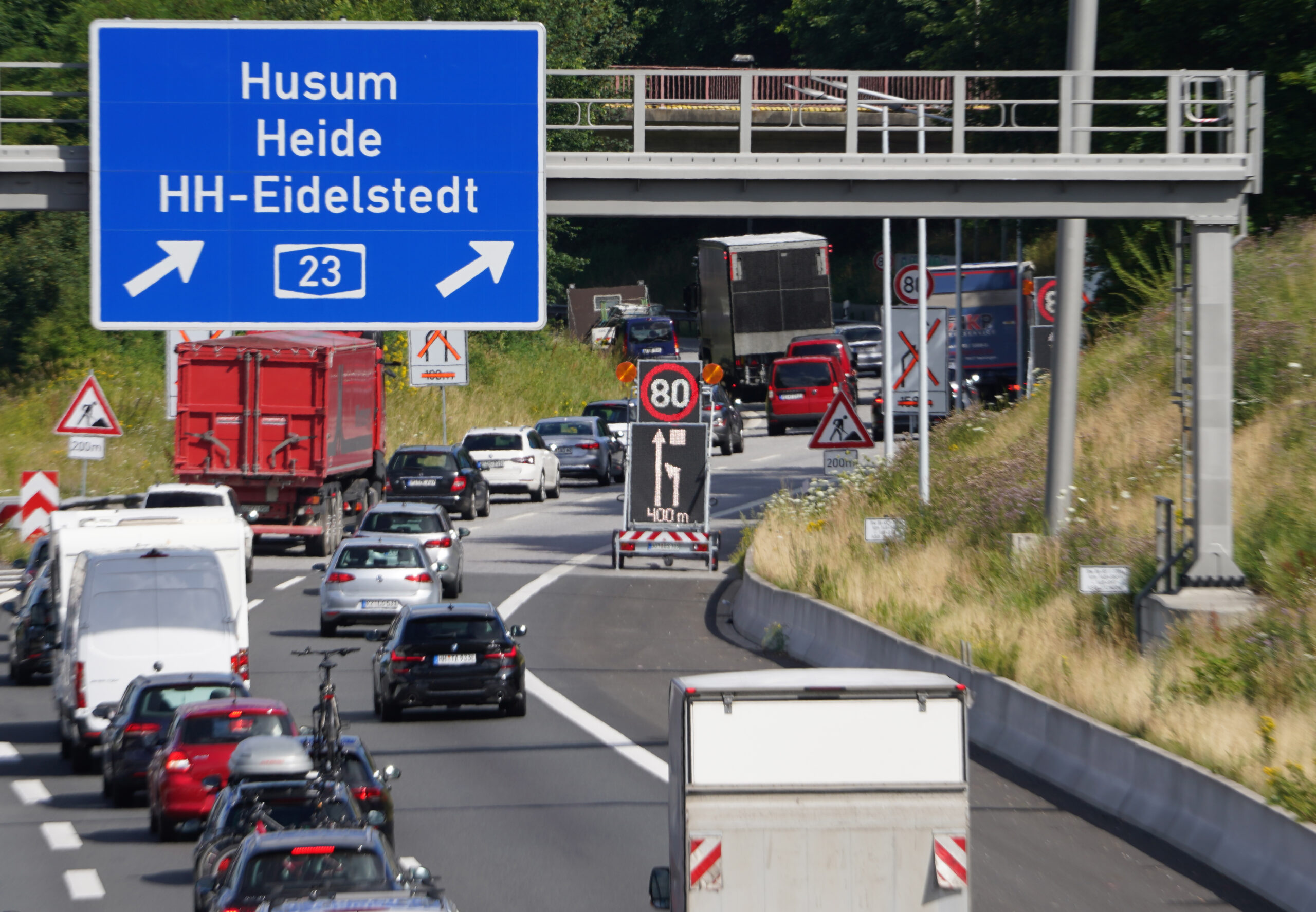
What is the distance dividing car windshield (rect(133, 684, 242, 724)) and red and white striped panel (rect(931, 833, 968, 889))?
29.4 feet

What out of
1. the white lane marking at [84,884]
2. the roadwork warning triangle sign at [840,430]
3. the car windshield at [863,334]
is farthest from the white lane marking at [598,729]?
the car windshield at [863,334]

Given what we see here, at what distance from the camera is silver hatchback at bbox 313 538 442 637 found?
88.6 feet

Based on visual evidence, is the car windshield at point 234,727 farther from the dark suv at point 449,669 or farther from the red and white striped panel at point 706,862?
the red and white striped panel at point 706,862

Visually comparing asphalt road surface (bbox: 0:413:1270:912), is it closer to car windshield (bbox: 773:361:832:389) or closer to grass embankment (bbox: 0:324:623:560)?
grass embankment (bbox: 0:324:623:560)

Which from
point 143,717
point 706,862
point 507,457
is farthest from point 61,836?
point 507,457

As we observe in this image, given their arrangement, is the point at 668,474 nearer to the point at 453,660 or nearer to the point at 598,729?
the point at 453,660

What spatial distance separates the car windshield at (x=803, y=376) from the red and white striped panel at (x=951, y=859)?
47923 millimetres

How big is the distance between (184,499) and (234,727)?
18.3 m

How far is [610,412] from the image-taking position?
57.5 m

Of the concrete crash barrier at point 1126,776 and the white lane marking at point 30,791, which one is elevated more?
the concrete crash barrier at point 1126,776

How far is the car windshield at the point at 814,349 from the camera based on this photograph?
194 feet

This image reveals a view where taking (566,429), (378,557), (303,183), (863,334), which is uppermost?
(863,334)

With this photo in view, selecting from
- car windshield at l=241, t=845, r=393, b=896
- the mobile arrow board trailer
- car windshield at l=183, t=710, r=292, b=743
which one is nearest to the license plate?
car windshield at l=183, t=710, r=292, b=743

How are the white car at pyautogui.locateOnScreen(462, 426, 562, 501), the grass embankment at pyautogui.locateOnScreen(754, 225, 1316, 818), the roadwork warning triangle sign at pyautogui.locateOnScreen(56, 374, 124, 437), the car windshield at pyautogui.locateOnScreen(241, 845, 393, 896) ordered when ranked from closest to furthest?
the car windshield at pyautogui.locateOnScreen(241, 845, 393, 896) → the grass embankment at pyautogui.locateOnScreen(754, 225, 1316, 818) → the roadwork warning triangle sign at pyautogui.locateOnScreen(56, 374, 124, 437) → the white car at pyautogui.locateOnScreen(462, 426, 562, 501)
